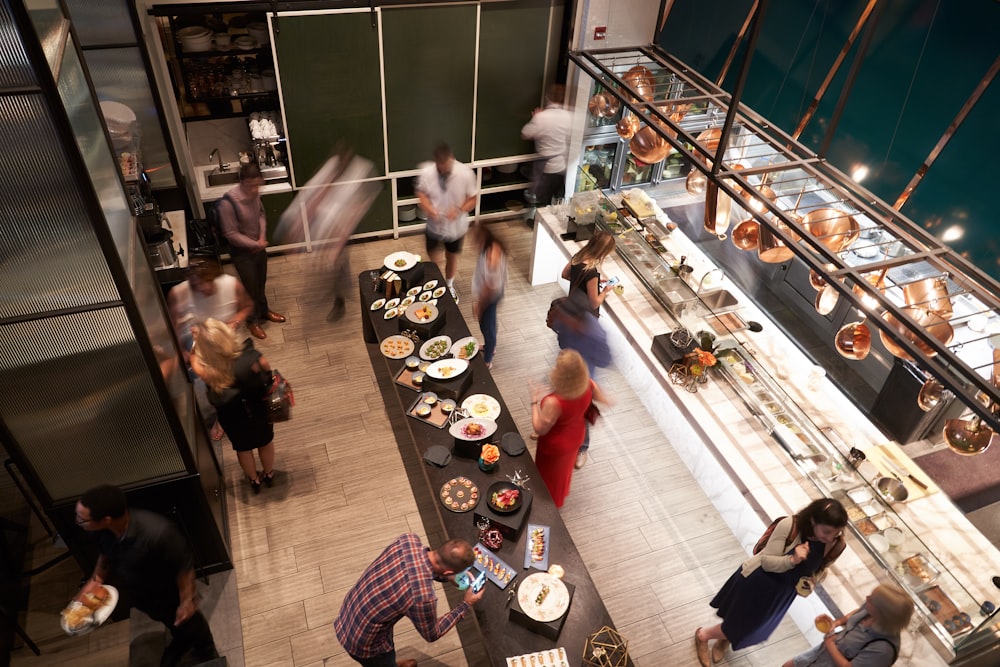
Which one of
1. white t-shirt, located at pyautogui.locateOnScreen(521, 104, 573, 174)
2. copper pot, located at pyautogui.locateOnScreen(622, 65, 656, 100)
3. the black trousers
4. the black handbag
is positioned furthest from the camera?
white t-shirt, located at pyautogui.locateOnScreen(521, 104, 573, 174)

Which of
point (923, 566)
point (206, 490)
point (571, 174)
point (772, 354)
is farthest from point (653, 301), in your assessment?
point (206, 490)

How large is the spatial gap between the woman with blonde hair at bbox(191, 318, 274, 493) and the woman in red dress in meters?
1.80

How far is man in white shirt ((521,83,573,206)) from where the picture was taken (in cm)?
689

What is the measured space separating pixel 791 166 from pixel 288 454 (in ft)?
13.6


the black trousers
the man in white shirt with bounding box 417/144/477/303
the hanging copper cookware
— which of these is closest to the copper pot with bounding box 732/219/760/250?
the hanging copper cookware

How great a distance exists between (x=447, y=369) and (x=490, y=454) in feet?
2.66

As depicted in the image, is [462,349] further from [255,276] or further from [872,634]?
[872,634]

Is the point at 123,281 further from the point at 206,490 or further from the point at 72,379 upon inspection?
the point at 206,490

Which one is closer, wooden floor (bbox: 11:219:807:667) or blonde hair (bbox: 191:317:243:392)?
blonde hair (bbox: 191:317:243:392)

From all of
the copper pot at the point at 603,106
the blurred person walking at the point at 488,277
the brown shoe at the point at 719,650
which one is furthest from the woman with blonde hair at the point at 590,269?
the brown shoe at the point at 719,650

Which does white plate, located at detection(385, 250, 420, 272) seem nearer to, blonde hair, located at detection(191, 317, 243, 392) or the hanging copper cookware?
blonde hair, located at detection(191, 317, 243, 392)

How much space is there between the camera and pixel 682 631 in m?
4.42

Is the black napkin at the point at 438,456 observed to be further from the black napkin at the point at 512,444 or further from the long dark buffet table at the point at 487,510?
the black napkin at the point at 512,444

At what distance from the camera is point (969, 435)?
3416 mm
